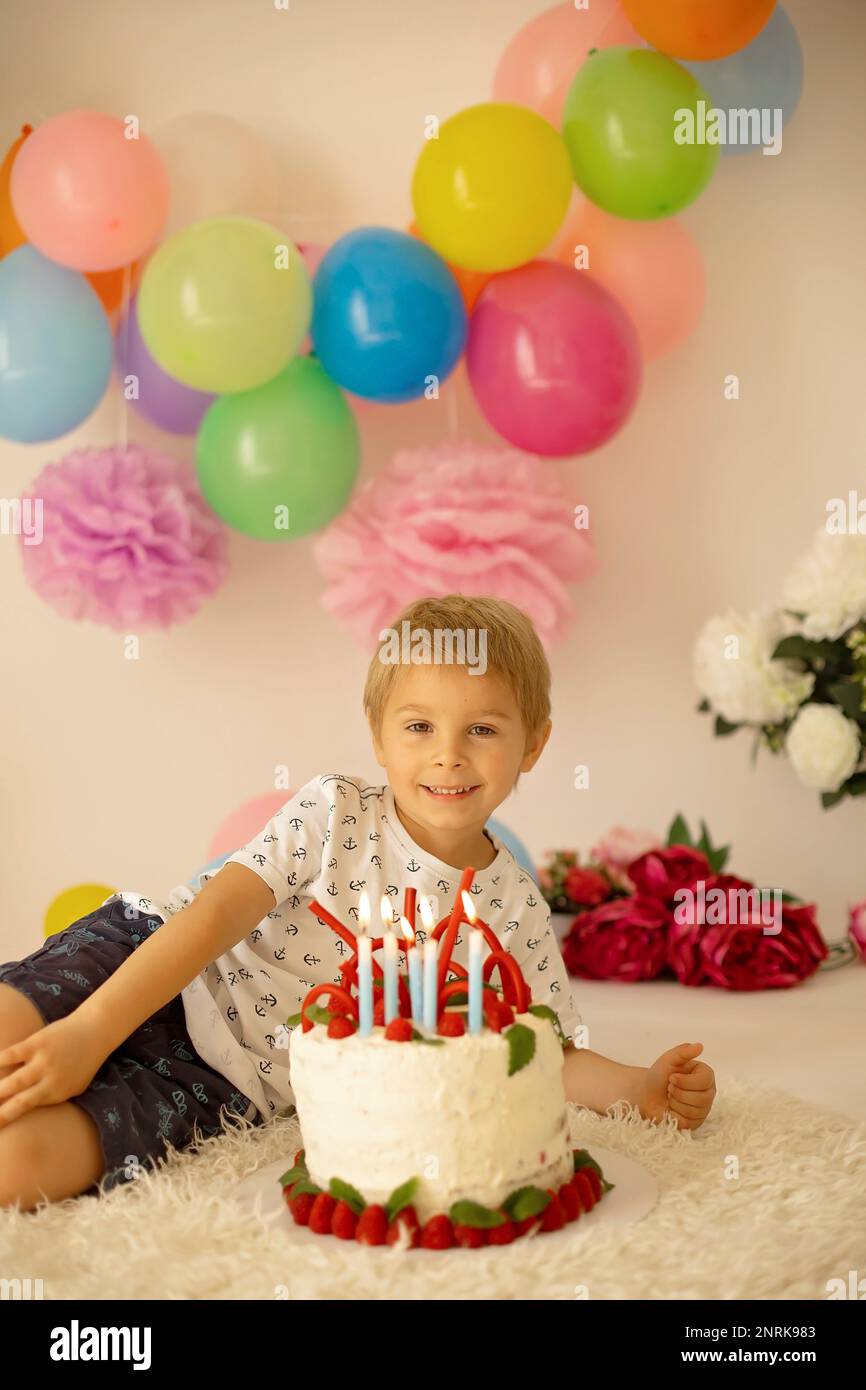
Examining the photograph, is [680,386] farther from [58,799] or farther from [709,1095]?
[709,1095]

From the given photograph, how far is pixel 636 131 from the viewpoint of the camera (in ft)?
7.60

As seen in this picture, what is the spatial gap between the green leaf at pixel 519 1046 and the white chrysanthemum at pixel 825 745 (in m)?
1.46

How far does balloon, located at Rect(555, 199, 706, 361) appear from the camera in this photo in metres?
2.52

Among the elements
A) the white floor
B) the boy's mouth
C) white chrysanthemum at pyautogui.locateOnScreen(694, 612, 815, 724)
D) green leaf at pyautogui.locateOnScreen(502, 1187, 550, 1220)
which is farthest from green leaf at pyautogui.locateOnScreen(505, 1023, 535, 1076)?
white chrysanthemum at pyautogui.locateOnScreen(694, 612, 815, 724)

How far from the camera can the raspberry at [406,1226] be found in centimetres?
113

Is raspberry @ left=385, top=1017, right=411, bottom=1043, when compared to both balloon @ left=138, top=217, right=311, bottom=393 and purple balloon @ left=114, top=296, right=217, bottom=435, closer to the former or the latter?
balloon @ left=138, top=217, right=311, bottom=393

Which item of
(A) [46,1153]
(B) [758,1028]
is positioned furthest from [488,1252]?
(B) [758,1028]

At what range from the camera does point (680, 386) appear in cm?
287

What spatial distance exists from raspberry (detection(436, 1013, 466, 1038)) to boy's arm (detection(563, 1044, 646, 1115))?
387 mm

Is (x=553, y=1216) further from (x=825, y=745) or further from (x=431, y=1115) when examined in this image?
(x=825, y=745)

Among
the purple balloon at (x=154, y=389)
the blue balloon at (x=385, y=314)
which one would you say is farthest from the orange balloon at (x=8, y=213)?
the blue balloon at (x=385, y=314)

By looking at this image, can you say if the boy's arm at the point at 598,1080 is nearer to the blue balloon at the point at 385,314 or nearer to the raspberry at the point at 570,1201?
Answer: the raspberry at the point at 570,1201

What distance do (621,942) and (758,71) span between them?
1.64 metres
